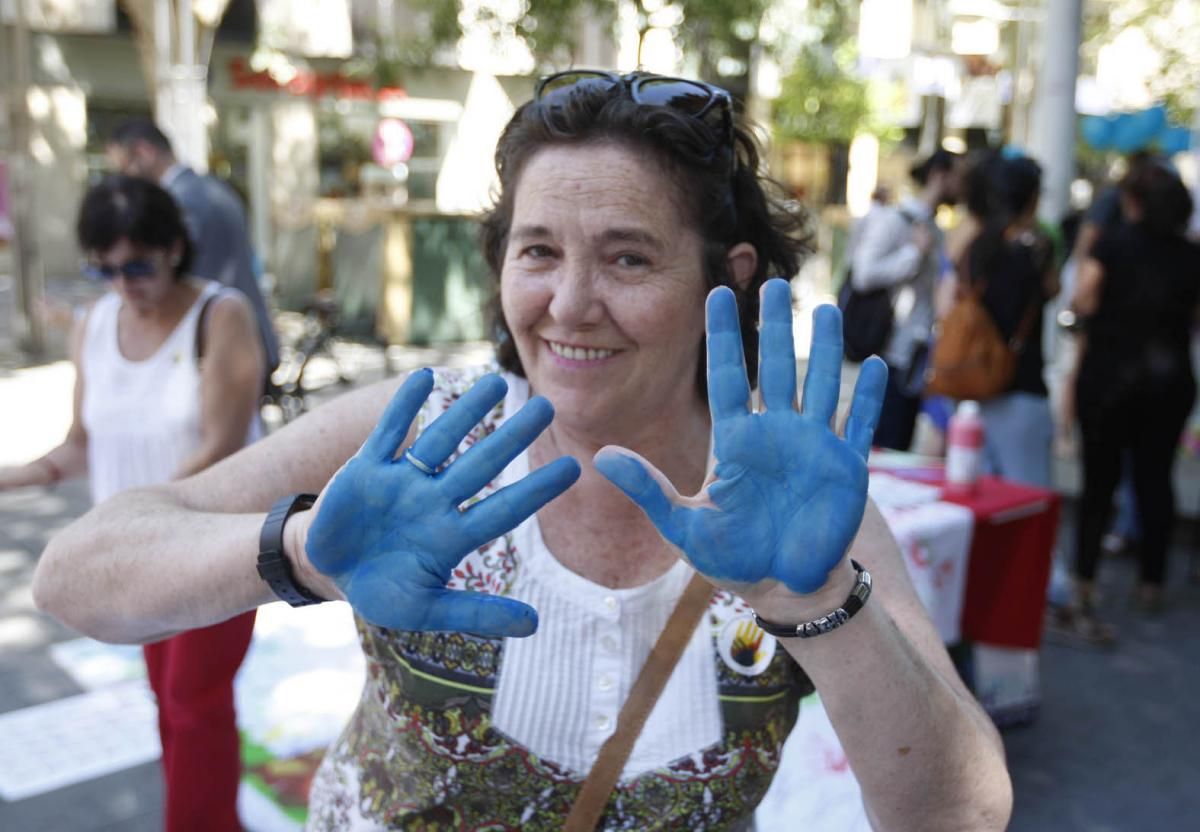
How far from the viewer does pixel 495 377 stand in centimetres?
118

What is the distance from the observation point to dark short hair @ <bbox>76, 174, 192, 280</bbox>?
316 centimetres

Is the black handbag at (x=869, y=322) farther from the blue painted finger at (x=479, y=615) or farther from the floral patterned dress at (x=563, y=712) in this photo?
the blue painted finger at (x=479, y=615)

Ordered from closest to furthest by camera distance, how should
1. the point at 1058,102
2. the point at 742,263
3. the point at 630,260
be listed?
1. the point at 630,260
2. the point at 742,263
3. the point at 1058,102

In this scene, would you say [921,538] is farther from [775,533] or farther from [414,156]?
[414,156]

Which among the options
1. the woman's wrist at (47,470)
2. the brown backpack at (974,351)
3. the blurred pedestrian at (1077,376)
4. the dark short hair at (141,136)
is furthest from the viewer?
the dark short hair at (141,136)

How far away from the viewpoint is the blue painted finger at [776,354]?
3.84 feet

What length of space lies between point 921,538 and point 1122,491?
3.44m

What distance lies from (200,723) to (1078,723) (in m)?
3.20

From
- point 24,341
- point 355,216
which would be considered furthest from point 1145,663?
point 355,216

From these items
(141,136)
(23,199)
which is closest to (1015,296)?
(141,136)

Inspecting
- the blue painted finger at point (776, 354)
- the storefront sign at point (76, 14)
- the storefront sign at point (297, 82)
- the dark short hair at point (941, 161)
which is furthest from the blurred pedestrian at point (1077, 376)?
the storefront sign at point (76, 14)

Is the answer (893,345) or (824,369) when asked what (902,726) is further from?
(893,345)

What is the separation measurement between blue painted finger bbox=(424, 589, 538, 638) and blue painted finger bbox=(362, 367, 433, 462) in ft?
0.54

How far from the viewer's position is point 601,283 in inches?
60.6
